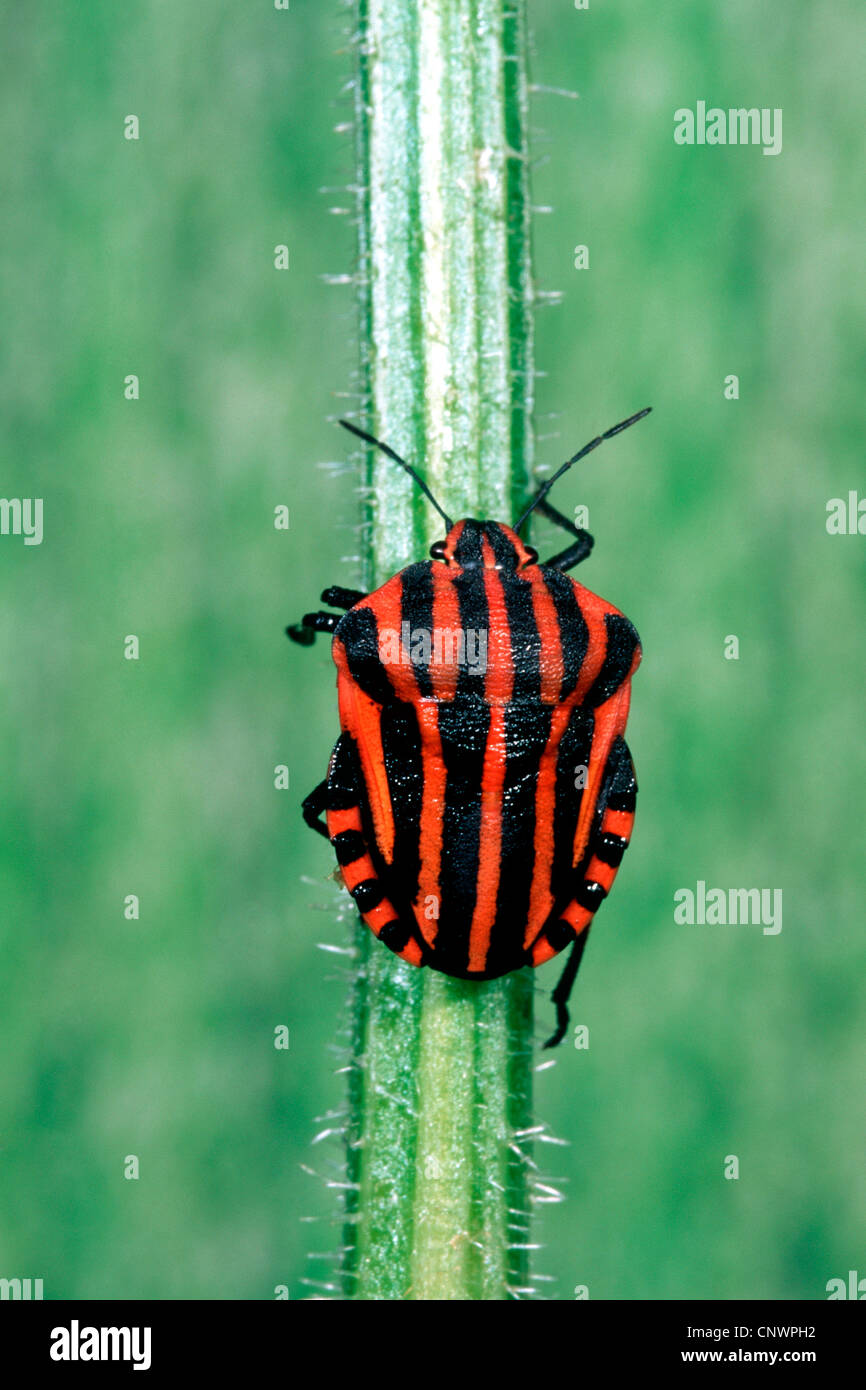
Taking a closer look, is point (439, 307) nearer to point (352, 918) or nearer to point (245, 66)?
point (352, 918)

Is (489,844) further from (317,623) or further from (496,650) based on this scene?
(317,623)

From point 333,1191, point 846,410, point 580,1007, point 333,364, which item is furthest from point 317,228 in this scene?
point 333,1191

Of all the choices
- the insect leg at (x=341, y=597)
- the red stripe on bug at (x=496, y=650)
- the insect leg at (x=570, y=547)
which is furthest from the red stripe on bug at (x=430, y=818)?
the insect leg at (x=570, y=547)

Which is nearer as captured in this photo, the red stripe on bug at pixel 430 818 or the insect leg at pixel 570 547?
the red stripe on bug at pixel 430 818

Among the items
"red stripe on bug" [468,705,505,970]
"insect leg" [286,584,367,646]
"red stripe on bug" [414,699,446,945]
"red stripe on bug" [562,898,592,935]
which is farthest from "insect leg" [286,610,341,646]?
"red stripe on bug" [562,898,592,935]

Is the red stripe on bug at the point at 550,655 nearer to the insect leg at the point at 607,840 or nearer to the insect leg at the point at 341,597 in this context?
the insect leg at the point at 607,840

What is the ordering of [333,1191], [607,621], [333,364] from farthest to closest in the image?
[333,364] → [333,1191] → [607,621]
